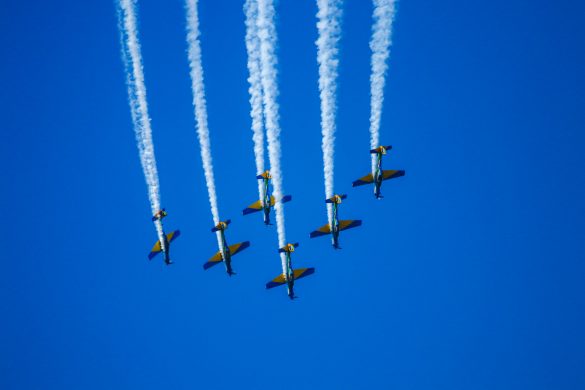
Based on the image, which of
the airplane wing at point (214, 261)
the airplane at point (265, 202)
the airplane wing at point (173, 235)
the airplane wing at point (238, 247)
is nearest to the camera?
the airplane at point (265, 202)

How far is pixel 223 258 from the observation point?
23781mm

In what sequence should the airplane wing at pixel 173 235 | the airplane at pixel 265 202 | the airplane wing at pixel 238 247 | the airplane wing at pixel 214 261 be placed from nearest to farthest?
the airplane at pixel 265 202
the airplane wing at pixel 238 247
the airplane wing at pixel 214 261
the airplane wing at pixel 173 235

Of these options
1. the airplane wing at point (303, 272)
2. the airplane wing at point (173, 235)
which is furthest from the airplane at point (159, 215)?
the airplane wing at point (303, 272)

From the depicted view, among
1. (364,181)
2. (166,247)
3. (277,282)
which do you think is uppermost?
(364,181)

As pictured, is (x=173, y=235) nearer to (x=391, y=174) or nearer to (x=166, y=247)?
(x=166, y=247)

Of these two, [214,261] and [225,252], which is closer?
[225,252]

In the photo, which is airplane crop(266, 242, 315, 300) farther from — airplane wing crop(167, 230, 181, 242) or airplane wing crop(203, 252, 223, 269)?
airplane wing crop(167, 230, 181, 242)

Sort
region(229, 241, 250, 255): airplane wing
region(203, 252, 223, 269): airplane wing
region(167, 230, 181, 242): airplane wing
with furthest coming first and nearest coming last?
region(167, 230, 181, 242): airplane wing → region(203, 252, 223, 269): airplane wing → region(229, 241, 250, 255): airplane wing

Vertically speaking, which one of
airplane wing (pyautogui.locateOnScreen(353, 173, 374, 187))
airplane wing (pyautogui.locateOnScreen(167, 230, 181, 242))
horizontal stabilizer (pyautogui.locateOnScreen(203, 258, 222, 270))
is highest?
airplane wing (pyautogui.locateOnScreen(353, 173, 374, 187))

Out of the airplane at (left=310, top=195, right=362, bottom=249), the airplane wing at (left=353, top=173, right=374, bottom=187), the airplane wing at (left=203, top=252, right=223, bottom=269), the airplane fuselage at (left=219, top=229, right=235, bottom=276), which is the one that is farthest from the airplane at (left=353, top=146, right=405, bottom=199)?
the airplane wing at (left=203, top=252, right=223, bottom=269)

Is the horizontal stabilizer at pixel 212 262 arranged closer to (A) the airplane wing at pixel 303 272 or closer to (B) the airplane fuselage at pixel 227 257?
(B) the airplane fuselage at pixel 227 257

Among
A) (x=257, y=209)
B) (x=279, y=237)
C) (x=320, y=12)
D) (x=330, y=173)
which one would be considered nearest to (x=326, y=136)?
(x=330, y=173)

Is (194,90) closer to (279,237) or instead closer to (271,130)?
(271,130)

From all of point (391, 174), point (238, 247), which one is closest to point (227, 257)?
point (238, 247)
